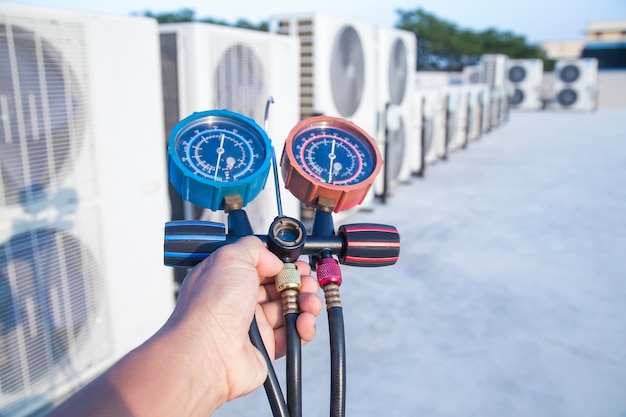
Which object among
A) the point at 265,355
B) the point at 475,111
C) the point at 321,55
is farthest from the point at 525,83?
the point at 265,355

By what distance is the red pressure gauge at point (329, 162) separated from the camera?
0.85 m

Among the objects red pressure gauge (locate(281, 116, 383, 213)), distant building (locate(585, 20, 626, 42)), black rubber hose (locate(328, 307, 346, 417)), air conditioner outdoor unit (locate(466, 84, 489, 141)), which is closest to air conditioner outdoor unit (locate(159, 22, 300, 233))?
red pressure gauge (locate(281, 116, 383, 213))

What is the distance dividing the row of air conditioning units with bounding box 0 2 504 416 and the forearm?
58 cm

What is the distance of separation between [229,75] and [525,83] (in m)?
15.1

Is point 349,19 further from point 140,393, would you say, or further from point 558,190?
point 140,393

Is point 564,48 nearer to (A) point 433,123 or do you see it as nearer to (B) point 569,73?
(B) point 569,73

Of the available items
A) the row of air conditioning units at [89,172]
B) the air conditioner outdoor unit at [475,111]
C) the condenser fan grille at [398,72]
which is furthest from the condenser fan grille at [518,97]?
the row of air conditioning units at [89,172]

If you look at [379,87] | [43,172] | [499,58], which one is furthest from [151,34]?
[499,58]

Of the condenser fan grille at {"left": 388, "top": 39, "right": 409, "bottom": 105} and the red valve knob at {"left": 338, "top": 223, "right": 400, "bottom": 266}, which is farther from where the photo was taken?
the condenser fan grille at {"left": 388, "top": 39, "right": 409, "bottom": 105}

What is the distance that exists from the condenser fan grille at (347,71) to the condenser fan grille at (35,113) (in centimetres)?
219

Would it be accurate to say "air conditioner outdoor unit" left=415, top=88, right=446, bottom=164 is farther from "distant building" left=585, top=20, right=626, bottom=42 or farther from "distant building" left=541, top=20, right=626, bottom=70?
"distant building" left=585, top=20, right=626, bottom=42

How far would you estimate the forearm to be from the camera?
597mm

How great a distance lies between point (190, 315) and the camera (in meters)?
0.72

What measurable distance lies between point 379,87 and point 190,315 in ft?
12.7
